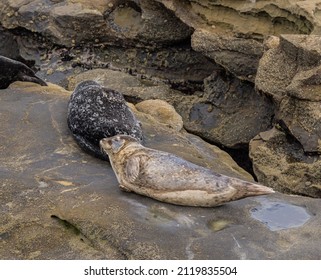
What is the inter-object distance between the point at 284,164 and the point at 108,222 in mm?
3486

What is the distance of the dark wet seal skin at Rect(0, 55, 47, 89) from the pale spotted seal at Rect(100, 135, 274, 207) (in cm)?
301

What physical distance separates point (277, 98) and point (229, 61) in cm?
173

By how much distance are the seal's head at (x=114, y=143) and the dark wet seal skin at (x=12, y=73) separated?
8.33ft

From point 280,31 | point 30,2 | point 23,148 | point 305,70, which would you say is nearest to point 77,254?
point 23,148

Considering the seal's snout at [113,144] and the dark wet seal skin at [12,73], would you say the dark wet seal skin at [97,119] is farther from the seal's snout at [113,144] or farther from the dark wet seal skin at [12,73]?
the dark wet seal skin at [12,73]

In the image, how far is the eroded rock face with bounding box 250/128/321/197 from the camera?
674 cm

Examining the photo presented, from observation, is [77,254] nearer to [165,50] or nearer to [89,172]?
[89,172]

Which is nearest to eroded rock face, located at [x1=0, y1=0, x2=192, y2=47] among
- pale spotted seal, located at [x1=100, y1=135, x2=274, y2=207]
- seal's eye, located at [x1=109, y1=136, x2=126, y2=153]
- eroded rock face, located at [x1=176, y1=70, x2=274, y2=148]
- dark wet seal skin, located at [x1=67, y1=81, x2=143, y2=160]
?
eroded rock face, located at [x1=176, y1=70, x2=274, y2=148]

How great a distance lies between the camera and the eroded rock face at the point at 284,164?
6.74m

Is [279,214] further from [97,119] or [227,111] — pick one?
[227,111]

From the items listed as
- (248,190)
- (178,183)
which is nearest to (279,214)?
(248,190)

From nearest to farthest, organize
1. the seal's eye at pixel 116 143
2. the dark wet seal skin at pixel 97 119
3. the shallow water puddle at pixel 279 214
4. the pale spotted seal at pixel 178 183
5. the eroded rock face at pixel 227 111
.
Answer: the shallow water puddle at pixel 279 214, the pale spotted seal at pixel 178 183, the seal's eye at pixel 116 143, the dark wet seal skin at pixel 97 119, the eroded rock face at pixel 227 111

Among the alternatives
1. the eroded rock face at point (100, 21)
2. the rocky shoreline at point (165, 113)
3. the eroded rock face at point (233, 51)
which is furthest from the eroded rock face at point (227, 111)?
the eroded rock face at point (100, 21)

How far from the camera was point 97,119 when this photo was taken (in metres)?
5.43
